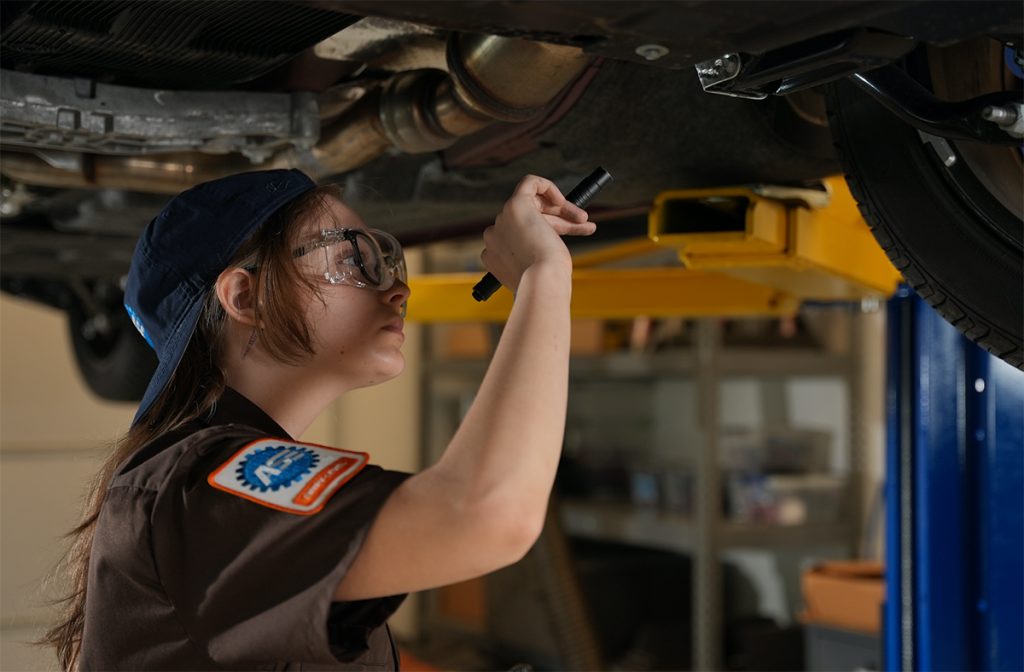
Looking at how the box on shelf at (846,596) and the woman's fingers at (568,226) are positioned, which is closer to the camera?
the woman's fingers at (568,226)

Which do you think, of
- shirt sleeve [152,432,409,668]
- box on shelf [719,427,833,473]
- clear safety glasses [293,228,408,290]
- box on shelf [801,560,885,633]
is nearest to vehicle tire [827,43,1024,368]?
clear safety glasses [293,228,408,290]

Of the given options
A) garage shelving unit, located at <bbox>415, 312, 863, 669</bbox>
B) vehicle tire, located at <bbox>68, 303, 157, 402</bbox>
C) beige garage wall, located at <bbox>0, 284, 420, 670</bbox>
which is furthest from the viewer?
beige garage wall, located at <bbox>0, 284, 420, 670</bbox>

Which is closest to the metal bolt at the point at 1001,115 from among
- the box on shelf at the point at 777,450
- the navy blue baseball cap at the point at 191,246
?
the navy blue baseball cap at the point at 191,246

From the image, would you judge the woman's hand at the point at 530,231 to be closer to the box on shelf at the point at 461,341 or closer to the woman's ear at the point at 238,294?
the woman's ear at the point at 238,294

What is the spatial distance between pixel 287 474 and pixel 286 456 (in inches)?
1.1

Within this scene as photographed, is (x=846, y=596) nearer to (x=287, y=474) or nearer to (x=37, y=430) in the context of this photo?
(x=287, y=474)

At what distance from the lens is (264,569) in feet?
2.53

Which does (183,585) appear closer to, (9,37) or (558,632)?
(9,37)

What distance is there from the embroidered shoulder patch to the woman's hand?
0.68ft

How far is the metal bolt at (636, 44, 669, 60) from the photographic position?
844mm

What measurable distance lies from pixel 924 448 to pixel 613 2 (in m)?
1.29

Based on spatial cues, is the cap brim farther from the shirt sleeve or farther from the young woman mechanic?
the shirt sleeve

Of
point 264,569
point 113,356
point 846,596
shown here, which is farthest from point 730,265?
point 113,356

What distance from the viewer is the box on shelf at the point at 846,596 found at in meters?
2.61
